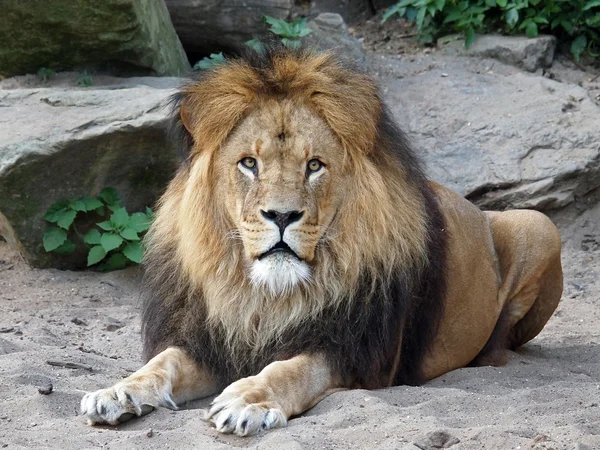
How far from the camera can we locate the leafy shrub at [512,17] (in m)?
8.74

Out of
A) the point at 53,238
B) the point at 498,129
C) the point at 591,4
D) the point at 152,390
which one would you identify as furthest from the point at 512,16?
the point at 152,390

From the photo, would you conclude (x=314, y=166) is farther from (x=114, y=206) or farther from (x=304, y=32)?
(x=304, y=32)

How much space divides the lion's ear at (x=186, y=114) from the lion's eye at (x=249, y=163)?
1.14 ft

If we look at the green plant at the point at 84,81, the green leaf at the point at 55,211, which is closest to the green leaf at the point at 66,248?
the green leaf at the point at 55,211

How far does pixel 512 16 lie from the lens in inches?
341

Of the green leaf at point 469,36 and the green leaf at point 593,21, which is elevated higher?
the green leaf at point 593,21

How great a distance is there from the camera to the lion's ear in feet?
14.9

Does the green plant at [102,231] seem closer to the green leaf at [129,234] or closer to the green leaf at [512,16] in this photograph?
the green leaf at [129,234]

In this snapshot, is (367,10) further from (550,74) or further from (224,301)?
(224,301)

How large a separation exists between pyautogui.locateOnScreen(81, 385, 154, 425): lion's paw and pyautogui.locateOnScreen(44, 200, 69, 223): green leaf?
2970 mm

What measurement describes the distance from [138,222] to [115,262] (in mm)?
339

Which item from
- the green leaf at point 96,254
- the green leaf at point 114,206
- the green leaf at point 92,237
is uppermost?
the green leaf at point 114,206

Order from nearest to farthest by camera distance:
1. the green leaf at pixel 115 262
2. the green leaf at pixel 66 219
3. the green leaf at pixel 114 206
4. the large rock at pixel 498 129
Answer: the green leaf at pixel 66 219 → the green leaf at pixel 114 206 → the green leaf at pixel 115 262 → the large rock at pixel 498 129

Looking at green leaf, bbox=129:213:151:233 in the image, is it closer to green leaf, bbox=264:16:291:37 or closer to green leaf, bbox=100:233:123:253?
green leaf, bbox=100:233:123:253
